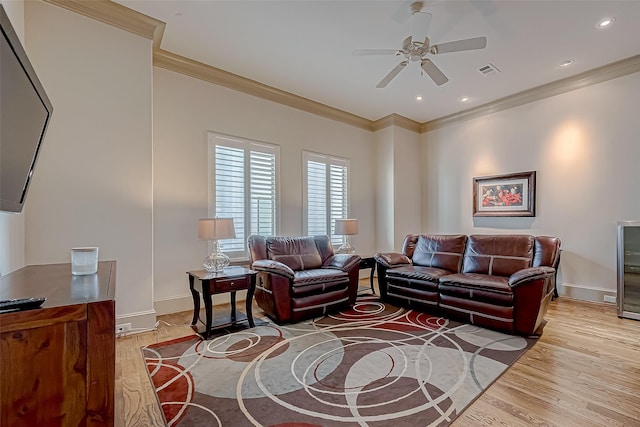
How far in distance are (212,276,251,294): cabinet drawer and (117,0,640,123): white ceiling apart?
2.72 meters

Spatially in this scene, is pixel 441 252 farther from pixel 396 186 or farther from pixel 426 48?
pixel 426 48

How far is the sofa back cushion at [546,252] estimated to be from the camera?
136 inches

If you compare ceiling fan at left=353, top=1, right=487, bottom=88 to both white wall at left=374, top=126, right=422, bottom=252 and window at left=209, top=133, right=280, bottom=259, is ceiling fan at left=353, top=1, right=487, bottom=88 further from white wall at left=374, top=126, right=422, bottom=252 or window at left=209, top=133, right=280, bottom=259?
white wall at left=374, top=126, right=422, bottom=252

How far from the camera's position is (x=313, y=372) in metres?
2.37

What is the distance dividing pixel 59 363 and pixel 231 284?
2164 millimetres

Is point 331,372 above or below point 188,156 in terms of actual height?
below

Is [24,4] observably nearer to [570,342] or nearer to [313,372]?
[313,372]

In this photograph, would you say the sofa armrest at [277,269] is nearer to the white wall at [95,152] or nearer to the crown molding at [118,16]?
the white wall at [95,152]

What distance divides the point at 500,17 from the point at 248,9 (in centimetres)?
256

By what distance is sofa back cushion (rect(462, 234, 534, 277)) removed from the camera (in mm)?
3648

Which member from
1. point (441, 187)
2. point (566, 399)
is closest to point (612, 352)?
point (566, 399)

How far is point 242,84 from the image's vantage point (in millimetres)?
4465

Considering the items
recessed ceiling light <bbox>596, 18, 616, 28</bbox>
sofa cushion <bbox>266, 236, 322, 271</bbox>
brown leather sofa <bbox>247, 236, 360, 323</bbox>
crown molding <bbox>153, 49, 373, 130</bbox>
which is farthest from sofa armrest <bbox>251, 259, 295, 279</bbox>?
recessed ceiling light <bbox>596, 18, 616, 28</bbox>

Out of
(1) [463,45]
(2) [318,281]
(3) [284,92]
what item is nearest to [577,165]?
(1) [463,45]
